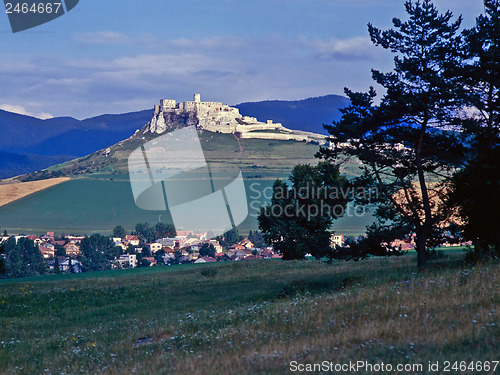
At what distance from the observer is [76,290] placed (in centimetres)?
3034

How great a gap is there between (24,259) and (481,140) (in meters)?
112

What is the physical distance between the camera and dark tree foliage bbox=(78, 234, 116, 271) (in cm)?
12631

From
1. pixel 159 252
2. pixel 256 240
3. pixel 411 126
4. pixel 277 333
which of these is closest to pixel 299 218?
pixel 411 126

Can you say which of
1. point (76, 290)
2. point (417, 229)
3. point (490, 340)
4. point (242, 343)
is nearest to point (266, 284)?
point (417, 229)

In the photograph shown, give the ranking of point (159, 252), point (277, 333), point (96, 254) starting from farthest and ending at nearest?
point (159, 252)
point (96, 254)
point (277, 333)

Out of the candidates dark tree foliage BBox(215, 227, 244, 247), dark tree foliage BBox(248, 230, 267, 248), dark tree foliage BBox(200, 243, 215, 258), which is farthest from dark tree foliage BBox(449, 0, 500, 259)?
dark tree foliage BBox(215, 227, 244, 247)

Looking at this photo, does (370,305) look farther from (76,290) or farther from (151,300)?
(76,290)

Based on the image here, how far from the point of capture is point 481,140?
23672mm

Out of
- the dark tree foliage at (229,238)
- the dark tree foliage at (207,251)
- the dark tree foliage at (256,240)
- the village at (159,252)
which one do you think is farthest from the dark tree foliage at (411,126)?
the dark tree foliage at (229,238)

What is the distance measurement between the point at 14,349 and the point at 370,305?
982 centimetres

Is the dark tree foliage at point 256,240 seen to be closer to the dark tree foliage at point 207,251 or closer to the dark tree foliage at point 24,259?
the dark tree foliage at point 207,251

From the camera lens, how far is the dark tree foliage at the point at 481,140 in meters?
20.7

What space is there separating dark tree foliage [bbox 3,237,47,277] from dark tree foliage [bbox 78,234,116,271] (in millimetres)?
10624

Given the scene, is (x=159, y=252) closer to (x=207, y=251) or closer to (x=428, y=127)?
(x=207, y=251)
